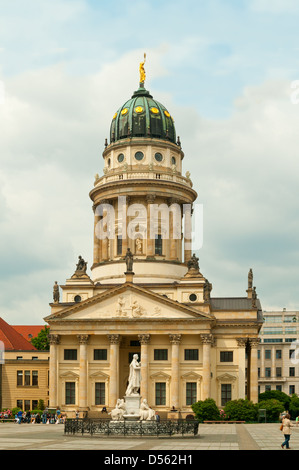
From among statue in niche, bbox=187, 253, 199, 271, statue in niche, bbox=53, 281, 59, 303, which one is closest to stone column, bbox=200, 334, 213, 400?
statue in niche, bbox=187, 253, 199, 271

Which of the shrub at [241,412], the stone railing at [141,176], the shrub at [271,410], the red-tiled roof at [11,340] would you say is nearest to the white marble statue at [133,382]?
the shrub at [241,412]

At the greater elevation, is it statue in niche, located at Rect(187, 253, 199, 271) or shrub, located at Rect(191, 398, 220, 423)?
statue in niche, located at Rect(187, 253, 199, 271)

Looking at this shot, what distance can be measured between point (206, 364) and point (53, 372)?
59.7 feet

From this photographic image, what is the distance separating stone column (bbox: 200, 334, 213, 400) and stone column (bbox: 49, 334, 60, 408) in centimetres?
1732

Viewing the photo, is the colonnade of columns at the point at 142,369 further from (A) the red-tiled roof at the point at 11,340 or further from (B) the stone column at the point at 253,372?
(A) the red-tiled roof at the point at 11,340

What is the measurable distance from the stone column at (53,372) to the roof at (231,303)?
20067mm

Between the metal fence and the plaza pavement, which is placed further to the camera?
the metal fence

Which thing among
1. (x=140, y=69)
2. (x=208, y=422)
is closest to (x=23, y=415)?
(x=208, y=422)

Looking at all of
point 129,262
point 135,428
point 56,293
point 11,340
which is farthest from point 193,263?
point 135,428

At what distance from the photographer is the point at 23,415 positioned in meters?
83.8

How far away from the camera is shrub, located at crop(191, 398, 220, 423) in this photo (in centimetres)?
7788

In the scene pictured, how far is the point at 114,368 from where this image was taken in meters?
89.1

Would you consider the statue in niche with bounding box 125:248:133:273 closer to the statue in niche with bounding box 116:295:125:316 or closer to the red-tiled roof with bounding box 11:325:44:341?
the statue in niche with bounding box 116:295:125:316

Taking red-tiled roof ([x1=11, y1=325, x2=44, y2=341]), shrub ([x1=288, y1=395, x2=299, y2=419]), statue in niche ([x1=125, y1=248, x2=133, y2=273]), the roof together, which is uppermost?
statue in niche ([x1=125, y1=248, x2=133, y2=273])
